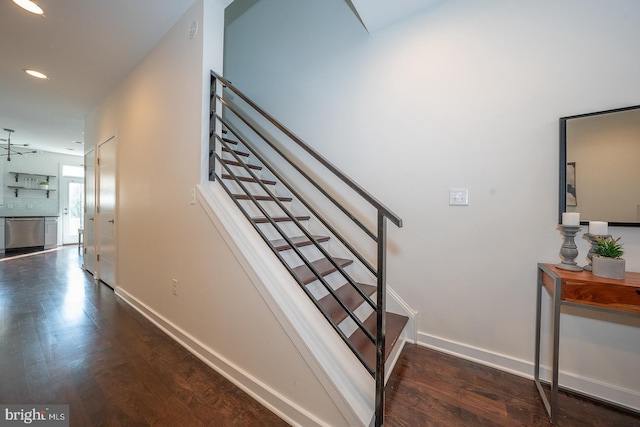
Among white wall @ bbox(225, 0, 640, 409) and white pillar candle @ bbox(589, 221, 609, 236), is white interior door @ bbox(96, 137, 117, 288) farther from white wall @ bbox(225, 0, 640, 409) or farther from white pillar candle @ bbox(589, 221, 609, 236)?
white pillar candle @ bbox(589, 221, 609, 236)

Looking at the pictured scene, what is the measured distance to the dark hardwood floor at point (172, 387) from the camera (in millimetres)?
1239

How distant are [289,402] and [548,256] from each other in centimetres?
174

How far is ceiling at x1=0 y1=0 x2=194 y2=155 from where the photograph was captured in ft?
6.16

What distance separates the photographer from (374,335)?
4.48 ft

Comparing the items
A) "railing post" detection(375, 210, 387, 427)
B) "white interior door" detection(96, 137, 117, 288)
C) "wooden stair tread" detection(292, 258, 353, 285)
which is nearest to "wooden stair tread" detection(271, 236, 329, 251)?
"wooden stair tread" detection(292, 258, 353, 285)

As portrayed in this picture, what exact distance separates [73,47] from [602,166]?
14.0ft

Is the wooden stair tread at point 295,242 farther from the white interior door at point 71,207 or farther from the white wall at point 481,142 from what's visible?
the white interior door at point 71,207

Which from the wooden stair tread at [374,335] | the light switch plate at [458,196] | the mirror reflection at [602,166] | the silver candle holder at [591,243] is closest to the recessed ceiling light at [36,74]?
the wooden stair tread at [374,335]

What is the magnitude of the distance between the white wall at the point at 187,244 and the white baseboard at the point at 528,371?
1.09m

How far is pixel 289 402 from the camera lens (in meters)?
1.24

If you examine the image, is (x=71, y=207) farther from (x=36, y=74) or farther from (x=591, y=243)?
(x=591, y=243)

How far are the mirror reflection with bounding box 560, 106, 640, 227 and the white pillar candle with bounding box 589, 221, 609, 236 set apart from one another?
14cm

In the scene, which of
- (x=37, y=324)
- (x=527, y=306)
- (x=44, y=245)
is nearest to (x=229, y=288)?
(x=527, y=306)

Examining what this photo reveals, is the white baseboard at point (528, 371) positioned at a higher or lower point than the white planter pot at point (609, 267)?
lower
